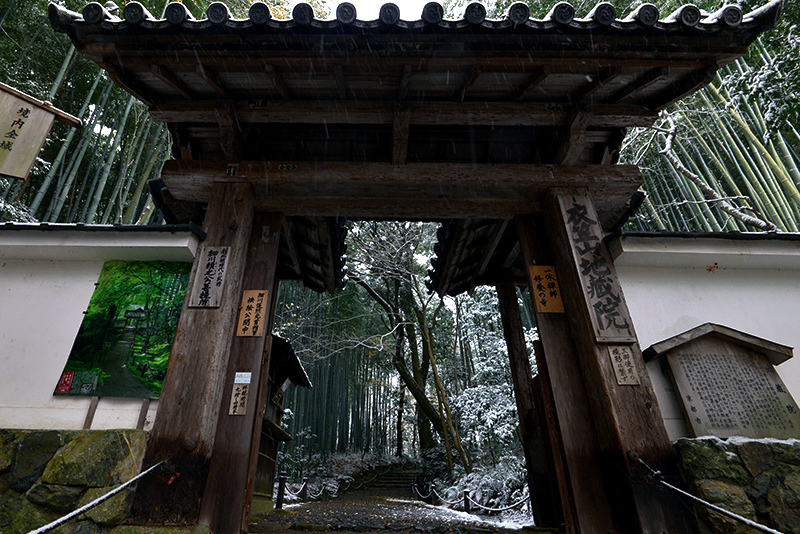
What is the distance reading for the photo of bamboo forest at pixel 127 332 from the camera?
146 inches

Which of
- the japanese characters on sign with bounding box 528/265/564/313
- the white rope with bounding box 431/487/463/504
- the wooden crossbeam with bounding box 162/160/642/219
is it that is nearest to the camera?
the japanese characters on sign with bounding box 528/265/564/313

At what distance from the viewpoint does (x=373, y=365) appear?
19.9m

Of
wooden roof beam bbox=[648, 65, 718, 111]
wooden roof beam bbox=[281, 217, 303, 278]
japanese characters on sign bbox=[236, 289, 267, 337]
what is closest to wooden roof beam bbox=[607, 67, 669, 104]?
wooden roof beam bbox=[648, 65, 718, 111]

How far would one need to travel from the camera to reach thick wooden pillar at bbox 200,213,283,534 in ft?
10.4

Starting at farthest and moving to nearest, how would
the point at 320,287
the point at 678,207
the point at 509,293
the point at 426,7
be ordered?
the point at 678,207 < the point at 320,287 < the point at 509,293 < the point at 426,7

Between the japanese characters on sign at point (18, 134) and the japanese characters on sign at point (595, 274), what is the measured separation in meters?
5.11

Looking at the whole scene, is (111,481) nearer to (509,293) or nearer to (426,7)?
(426,7)

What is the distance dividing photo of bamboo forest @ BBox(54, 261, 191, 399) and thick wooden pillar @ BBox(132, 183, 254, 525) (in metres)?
0.76

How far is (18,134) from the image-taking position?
3736 millimetres

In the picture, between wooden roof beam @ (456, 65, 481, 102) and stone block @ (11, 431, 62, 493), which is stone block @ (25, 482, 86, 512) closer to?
stone block @ (11, 431, 62, 493)

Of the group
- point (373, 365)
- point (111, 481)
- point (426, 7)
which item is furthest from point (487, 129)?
point (373, 365)

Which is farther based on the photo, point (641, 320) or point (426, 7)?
point (641, 320)

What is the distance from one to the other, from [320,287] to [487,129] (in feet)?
13.4

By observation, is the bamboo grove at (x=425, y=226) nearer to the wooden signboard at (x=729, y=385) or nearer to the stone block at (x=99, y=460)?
the wooden signboard at (x=729, y=385)
